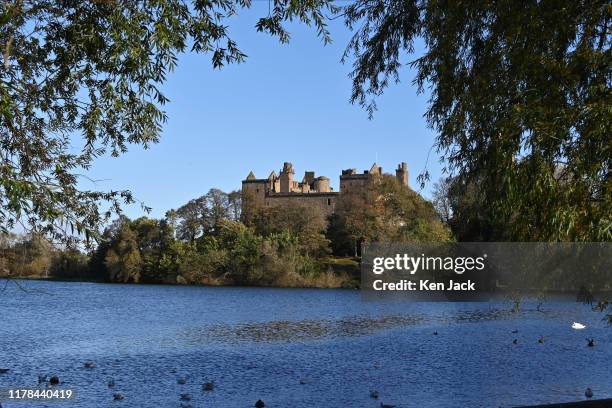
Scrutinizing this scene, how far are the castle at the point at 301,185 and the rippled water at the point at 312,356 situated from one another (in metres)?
70.7

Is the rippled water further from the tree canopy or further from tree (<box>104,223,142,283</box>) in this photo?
tree (<box>104,223,142,283</box>)

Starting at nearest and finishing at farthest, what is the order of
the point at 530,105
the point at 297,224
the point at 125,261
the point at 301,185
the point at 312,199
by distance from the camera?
the point at 530,105 < the point at 125,261 < the point at 297,224 < the point at 312,199 < the point at 301,185

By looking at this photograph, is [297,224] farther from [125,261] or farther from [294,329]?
[294,329]

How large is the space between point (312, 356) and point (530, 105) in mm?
13669

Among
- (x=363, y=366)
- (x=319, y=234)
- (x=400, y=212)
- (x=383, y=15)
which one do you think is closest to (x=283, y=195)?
(x=319, y=234)

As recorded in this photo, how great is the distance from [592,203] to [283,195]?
102m

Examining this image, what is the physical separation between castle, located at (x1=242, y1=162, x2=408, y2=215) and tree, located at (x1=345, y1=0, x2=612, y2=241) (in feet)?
303

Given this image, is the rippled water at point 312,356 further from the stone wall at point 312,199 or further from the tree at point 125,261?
the stone wall at point 312,199

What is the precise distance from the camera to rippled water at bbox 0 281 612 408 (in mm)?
12977

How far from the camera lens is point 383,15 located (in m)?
8.27

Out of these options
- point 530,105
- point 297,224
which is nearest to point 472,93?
point 530,105

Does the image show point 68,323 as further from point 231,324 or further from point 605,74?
point 605,74

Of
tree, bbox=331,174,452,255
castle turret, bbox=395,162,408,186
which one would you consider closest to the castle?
castle turret, bbox=395,162,408,186

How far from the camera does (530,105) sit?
538 cm
